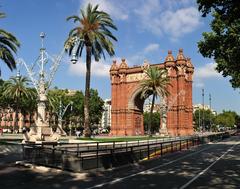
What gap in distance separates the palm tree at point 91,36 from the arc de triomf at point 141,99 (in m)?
34.6

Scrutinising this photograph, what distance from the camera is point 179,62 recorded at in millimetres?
80875

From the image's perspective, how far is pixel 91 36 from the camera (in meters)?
42.4

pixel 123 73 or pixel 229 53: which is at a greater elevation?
pixel 123 73

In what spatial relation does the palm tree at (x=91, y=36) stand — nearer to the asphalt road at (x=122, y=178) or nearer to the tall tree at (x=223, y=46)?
the tall tree at (x=223, y=46)

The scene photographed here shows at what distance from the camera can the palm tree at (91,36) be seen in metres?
42.6

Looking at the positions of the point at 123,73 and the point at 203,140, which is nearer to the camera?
the point at 203,140

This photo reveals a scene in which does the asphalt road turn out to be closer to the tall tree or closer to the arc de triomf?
the tall tree

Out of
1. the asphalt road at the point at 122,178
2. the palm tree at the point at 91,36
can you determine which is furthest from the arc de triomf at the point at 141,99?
the asphalt road at the point at 122,178

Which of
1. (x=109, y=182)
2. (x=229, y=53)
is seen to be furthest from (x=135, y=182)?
(x=229, y=53)

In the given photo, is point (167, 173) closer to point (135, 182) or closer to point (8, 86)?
point (135, 182)

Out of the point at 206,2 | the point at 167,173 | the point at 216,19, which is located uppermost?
the point at 216,19

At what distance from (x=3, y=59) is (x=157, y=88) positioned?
3558 centimetres

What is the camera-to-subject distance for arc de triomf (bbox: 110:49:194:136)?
7969 centimetres

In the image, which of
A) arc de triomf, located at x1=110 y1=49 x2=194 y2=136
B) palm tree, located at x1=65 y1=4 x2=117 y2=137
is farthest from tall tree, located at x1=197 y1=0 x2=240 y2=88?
arc de triomf, located at x1=110 y1=49 x2=194 y2=136
